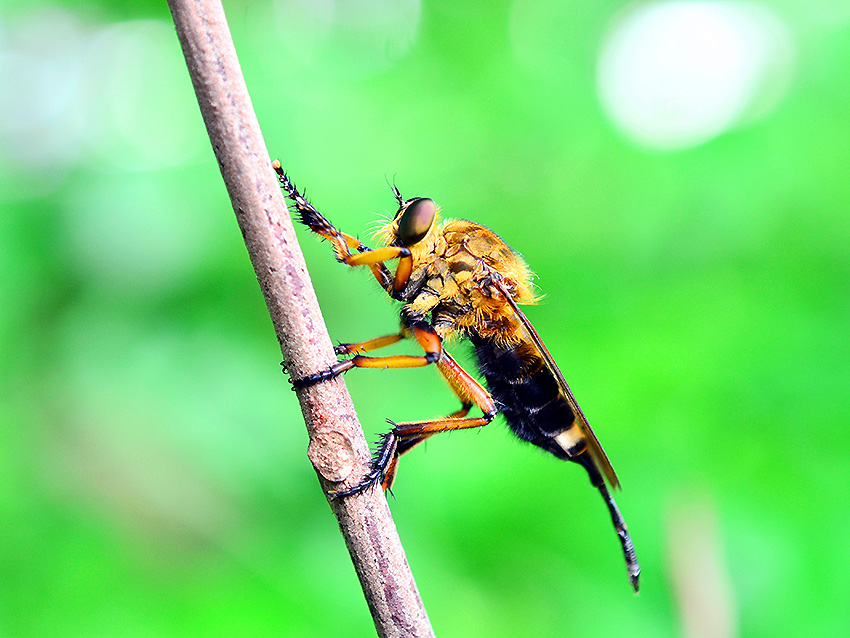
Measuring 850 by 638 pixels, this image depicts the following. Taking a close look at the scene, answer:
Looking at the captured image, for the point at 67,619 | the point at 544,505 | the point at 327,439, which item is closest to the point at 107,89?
the point at 67,619

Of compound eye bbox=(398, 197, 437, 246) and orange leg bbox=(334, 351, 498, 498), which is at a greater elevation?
compound eye bbox=(398, 197, 437, 246)

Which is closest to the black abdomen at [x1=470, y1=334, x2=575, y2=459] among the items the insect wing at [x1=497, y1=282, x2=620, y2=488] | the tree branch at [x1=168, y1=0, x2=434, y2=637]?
the insect wing at [x1=497, y1=282, x2=620, y2=488]

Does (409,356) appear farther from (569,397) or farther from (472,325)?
(569,397)

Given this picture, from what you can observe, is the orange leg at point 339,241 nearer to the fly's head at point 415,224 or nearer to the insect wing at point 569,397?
the fly's head at point 415,224

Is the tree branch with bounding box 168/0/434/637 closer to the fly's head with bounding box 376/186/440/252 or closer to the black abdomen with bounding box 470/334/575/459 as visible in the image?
the fly's head with bounding box 376/186/440/252

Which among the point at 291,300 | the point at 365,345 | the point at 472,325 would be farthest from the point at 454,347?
the point at 291,300

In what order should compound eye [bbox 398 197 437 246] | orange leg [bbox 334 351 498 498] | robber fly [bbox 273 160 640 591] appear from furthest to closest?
compound eye [bbox 398 197 437 246], robber fly [bbox 273 160 640 591], orange leg [bbox 334 351 498 498]

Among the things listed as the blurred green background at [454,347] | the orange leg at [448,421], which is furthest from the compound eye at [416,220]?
the blurred green background at [454,347]
